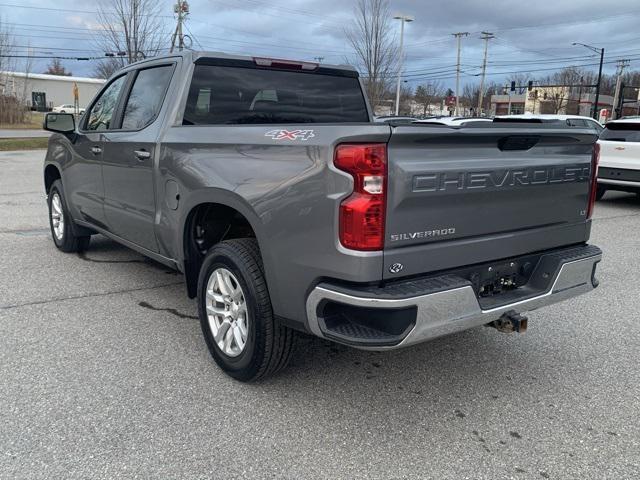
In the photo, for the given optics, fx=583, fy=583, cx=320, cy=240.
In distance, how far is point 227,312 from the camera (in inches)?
141

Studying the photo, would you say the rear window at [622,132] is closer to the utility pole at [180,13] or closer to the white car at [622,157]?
the white car at [622,157]

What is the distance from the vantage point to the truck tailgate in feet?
9.02

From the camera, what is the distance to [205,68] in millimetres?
4266

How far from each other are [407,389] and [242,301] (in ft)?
3.75

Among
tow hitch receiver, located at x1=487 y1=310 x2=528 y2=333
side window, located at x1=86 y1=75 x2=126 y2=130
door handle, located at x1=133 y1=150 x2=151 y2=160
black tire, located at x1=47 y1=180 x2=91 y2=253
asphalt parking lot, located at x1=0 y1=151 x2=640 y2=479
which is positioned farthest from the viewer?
black tire, located at x1=47 y1=180 x2=91 y2=253

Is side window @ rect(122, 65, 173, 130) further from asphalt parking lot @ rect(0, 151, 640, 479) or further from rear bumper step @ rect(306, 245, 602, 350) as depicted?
rear bumper step @ rect(306, 245, 602, 350)

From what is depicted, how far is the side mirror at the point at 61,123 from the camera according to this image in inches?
225

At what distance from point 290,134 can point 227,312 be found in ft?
3.99

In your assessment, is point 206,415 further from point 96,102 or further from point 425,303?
point 96,102

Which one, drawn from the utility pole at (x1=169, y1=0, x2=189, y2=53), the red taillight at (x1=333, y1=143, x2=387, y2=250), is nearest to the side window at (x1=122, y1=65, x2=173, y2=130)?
the red taillight at (x1=333, y1=143, x2=387, y2=250)

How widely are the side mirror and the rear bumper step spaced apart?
3.98 m

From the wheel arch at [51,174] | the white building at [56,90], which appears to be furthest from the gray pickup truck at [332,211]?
the white building at [56,90]

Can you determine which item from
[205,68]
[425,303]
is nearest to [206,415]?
[425,303]

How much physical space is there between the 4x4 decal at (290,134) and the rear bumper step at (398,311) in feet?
2.44
